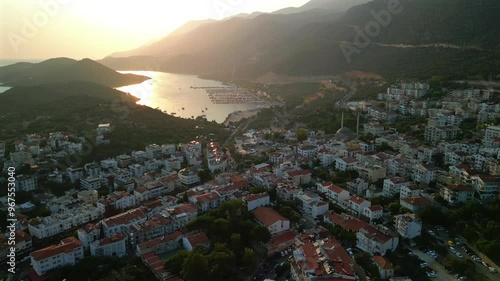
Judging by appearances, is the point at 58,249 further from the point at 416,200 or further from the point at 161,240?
the point at 416,200

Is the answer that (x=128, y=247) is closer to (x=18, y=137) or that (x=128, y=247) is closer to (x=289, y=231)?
(x=289, y=231)

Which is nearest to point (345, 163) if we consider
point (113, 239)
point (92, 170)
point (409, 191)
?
point (409, 191)

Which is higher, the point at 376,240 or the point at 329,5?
the point at 329,5

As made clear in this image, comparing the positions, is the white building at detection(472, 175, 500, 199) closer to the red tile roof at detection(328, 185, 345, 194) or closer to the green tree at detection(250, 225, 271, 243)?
the red tile roof at detection(328, 185, 345, 194)

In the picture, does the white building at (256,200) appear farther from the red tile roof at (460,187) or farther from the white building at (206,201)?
the red tile roof at (460,187)

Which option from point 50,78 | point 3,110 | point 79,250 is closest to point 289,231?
point 79,250

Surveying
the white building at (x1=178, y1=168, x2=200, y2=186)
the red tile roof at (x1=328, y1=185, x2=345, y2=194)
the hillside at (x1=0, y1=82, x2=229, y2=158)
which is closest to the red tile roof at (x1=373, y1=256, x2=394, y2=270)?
the red tile roof at (x1=328, y1=185, x2=345, y2=194)
